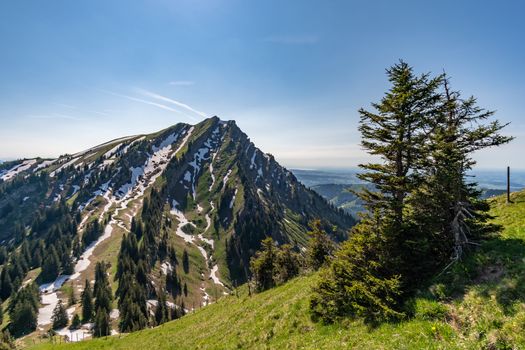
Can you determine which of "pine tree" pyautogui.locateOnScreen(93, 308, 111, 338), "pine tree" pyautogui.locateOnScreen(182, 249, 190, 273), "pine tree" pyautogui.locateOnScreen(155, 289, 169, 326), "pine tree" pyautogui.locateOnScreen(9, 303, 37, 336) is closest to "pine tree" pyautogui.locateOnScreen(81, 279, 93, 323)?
"pine tree" pyautogui.locateOnScreen(93, 308, 111, 338)

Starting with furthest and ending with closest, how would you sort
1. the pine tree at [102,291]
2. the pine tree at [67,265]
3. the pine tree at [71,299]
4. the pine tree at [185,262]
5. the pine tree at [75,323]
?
the pine tree at [185,262], the pine tree at [67,265], the pine tree at [71,299], the pine tree at [102,291], the pine tree at [75,323]

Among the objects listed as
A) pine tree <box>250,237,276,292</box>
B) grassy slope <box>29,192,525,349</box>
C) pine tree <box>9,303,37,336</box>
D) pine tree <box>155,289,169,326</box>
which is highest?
grassy slope <box>29,192,525,349</box>

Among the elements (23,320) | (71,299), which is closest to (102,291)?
(71,299)

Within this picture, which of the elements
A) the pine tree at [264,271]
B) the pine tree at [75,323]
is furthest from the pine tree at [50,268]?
the pine tree at [264,271]

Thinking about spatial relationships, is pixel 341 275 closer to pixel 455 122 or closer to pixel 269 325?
pixel 269 325

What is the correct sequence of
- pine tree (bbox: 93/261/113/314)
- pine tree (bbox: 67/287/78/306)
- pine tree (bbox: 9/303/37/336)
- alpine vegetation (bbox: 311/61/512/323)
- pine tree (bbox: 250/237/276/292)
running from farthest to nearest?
pine tree (bbox: 67/287/78/306), pine tree (bbox: 93/261/113/314), pine tree (bbox: 9/303/37/336), pine tree (bbox: 250/237/276/292), alpine vegetation (bbox: 311/61/512/323)

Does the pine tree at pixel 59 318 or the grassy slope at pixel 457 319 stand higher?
the grassy slope at pixel 457 319

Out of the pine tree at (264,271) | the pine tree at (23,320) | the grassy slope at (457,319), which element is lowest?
the pine tree at (23,320)

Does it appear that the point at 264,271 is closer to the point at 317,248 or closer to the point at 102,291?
the point at 317,248

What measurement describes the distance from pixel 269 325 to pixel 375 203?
13804 millimetres

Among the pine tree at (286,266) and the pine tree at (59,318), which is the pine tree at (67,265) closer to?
the pine tree at (59,318)

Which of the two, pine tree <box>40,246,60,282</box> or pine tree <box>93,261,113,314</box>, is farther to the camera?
pine tree <box>40,246,60,282</box>

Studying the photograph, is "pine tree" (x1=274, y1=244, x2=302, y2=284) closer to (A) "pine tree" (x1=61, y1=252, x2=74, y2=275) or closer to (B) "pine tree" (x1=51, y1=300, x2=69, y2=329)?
(B) "pine tree" (x1=51, y1=300, x2=69, y2=329)

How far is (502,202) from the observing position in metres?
32.6
